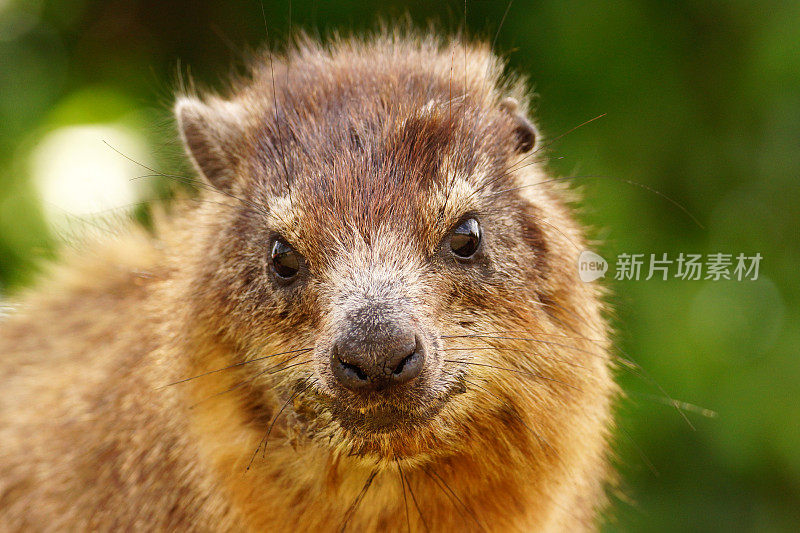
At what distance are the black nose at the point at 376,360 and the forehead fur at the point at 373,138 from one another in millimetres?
366

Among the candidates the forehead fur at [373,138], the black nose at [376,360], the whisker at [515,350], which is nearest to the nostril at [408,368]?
the black nose at [376,360]

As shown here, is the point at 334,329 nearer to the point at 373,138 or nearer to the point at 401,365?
the point at 401,365

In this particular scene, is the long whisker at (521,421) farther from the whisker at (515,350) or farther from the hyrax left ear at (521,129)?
the hyrax left ear at (521,129)

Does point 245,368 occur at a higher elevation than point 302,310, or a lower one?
lower

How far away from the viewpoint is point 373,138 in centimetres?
238

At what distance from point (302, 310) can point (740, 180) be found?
122 inches

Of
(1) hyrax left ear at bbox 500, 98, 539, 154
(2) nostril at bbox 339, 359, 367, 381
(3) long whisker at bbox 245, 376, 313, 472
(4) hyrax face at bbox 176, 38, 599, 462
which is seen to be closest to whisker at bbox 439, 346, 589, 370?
(4) hyrax face at bbox 176, 38, 599, 462

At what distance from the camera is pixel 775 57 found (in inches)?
166

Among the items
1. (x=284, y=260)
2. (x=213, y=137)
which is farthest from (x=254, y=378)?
(x=213, y=137)

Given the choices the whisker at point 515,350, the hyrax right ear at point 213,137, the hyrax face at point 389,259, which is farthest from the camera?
the hyrax right ear at point 213,137

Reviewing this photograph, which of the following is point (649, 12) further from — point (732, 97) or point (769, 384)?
point (769, 384)

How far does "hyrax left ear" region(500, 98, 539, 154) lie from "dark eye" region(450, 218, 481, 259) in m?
0.52

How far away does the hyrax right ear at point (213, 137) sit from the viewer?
2.77 meters

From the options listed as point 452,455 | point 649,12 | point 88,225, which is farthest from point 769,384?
point 88,225
